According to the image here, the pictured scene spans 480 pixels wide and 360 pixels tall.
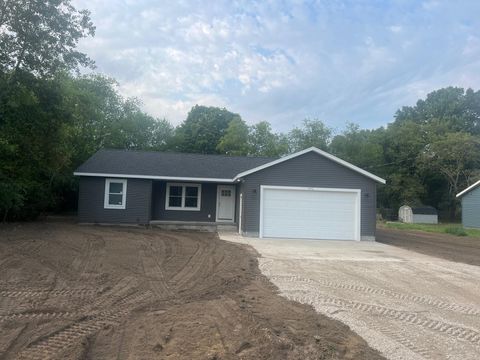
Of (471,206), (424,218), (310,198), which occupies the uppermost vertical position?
(471,206)

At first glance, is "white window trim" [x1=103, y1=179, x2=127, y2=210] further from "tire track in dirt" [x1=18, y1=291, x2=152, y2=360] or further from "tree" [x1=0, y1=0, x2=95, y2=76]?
"tire track in dirt" [x1=18, y1=291, x2=152, y2=360]

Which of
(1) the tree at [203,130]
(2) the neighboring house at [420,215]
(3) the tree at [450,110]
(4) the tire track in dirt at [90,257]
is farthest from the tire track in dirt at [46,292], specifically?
(3) the tree at [450,110]

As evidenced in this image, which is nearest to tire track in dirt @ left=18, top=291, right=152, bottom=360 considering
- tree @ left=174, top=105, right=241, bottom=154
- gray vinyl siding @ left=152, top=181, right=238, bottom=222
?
gray vinyl siding @ left=152, top=181, right=238, bottom=222

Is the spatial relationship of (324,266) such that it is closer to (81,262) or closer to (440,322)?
(440,322)

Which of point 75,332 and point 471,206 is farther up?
point 471,206

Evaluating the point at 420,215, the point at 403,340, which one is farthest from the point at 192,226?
the point at 420,215

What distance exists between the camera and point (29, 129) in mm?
16797

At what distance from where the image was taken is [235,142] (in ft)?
143

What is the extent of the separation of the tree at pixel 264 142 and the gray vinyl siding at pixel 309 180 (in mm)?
27419

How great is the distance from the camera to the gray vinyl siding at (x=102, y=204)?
62.5 feet

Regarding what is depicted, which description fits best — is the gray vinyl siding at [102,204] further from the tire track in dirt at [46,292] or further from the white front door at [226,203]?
the tire track in dirt at [46,292]

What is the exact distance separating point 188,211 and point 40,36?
32.3 feet

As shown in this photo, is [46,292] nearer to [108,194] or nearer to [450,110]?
[108,194]

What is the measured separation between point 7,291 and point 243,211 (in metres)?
11.3
